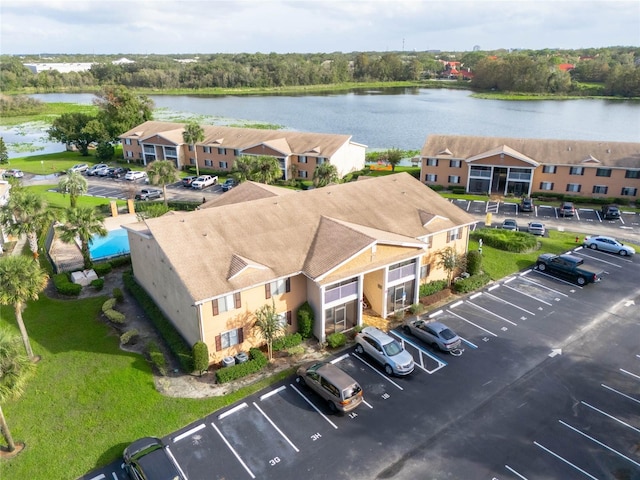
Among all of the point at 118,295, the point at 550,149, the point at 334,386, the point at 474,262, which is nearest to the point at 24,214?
the point at 118,295

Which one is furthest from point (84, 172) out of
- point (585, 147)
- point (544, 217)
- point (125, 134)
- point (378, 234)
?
point (585, 147)

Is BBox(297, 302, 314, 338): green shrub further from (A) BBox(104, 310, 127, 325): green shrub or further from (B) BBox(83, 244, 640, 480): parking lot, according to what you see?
(A) BBox(104, 310, 127, 325): green shrub

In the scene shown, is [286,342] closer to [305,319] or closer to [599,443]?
[305,319]

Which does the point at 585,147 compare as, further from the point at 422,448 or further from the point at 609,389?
the point at 422,448

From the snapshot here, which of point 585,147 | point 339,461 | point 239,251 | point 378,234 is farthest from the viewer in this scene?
point 585,147

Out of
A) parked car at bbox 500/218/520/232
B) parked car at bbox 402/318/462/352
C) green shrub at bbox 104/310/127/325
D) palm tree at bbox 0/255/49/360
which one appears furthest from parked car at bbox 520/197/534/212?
palm tree at bbox 0/255/49/360

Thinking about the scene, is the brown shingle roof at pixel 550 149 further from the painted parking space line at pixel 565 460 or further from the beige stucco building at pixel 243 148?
the painted parking space line at pixel 565 460
